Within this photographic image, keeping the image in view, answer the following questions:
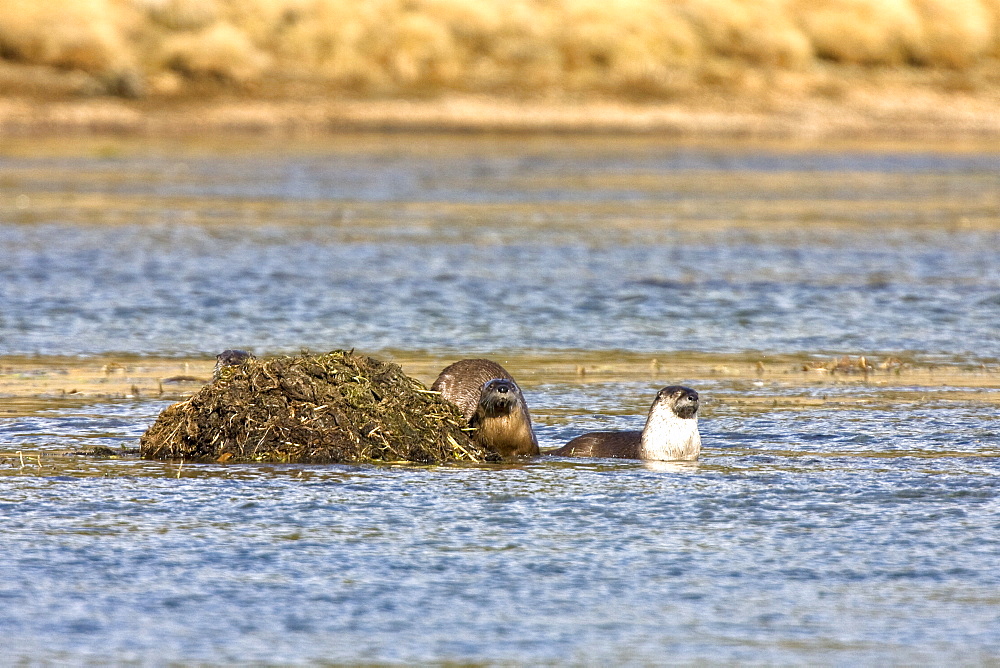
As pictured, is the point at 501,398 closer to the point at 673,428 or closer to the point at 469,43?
the point at 673,428

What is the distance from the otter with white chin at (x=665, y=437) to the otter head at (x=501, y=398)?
1.69 ft

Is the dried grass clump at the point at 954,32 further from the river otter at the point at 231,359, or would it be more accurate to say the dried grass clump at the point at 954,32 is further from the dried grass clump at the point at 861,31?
the river otter at the point at 231,359

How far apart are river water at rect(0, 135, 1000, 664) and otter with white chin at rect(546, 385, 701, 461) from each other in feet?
0.74

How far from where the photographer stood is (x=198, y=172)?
3681 centimetres

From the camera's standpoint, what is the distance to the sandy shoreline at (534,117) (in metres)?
45.1

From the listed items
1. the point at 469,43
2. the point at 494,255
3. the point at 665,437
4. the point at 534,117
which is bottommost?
the point at 665,437

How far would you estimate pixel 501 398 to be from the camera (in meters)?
10.4

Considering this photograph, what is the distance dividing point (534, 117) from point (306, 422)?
36977 mm

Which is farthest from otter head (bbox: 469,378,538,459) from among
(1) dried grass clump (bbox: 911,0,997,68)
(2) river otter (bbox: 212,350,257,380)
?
(1) dried grass clump (bbox: 911,0,997,68)

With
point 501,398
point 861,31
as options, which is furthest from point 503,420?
point 861,31

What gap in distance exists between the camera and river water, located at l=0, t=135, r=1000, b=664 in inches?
279

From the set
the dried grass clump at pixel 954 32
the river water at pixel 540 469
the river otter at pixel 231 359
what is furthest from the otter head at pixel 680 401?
the dried grass clump at pixel 954 32

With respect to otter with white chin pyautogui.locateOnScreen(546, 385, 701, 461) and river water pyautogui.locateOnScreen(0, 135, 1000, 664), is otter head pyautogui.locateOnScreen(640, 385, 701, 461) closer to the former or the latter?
otter with white chin pyautogui.locateOnScreen(546, 385, 701, 461)

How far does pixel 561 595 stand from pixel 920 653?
155 centimetres
